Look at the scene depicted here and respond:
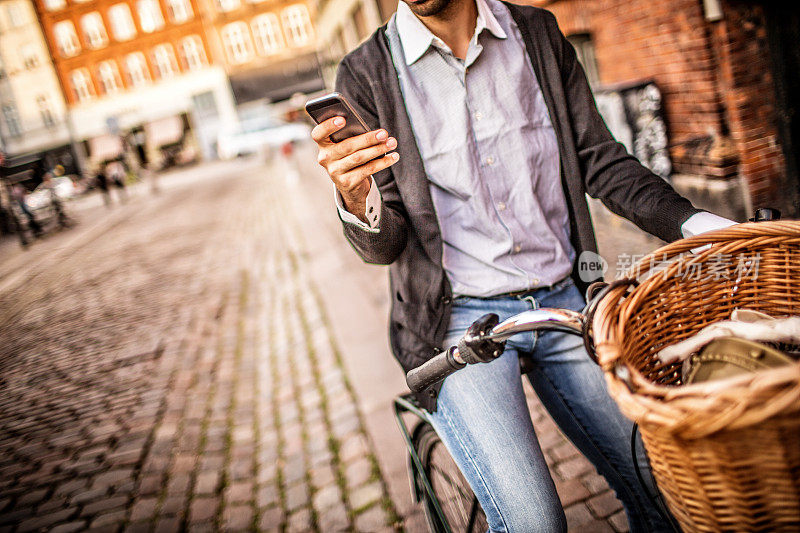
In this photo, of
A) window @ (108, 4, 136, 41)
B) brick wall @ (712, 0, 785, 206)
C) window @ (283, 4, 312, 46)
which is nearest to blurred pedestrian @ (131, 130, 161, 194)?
window @ (108, 4, 136, 41)

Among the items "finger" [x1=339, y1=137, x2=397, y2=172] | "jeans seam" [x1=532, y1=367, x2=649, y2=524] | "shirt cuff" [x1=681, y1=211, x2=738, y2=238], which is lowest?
"jeans seam" [x1=532, y1=367, x2=649, y2=524]

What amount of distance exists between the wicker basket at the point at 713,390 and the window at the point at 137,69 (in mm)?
42188

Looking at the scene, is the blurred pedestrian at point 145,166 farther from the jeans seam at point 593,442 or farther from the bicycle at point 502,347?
the jeans seam at point 593,442

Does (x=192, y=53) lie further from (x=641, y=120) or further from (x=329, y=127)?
(x=329, y=127)

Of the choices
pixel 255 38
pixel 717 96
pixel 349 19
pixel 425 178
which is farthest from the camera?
pixel 255 38

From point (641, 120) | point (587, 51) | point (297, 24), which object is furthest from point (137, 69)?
→ point (641, 120)

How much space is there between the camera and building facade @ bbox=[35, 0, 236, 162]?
120ft

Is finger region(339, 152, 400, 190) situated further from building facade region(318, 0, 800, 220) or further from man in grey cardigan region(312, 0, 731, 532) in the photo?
building facade region(318, 0, 800, 220)

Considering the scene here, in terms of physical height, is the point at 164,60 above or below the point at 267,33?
above

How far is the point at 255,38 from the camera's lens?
36.3m

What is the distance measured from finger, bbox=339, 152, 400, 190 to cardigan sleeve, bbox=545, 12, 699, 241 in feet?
2.31

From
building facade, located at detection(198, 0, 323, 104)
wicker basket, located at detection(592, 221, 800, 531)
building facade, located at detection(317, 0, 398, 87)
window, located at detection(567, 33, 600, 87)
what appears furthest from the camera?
building facade, located at detection(198, 0, 323, 104)

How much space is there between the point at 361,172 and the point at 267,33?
3890cm

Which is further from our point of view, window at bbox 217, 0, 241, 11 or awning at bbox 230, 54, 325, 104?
window at bbox 217, 0, 241, 11
